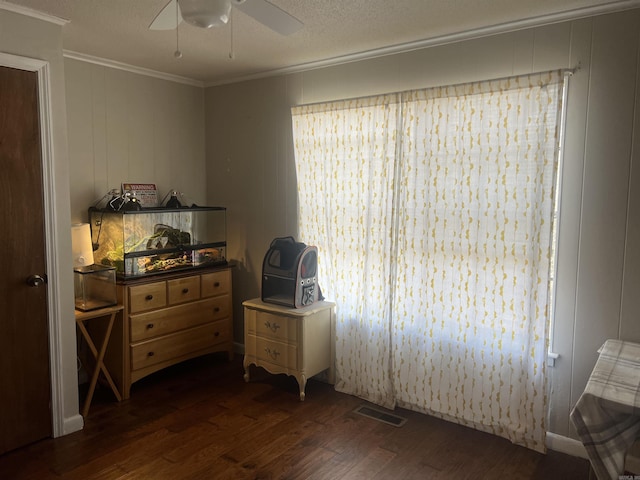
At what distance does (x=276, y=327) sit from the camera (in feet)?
11.8

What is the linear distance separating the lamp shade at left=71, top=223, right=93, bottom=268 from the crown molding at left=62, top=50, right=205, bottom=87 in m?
1.21

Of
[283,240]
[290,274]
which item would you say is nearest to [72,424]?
[290,274]

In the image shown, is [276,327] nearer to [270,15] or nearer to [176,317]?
[176,317]

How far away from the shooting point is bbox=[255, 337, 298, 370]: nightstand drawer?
3531 mm

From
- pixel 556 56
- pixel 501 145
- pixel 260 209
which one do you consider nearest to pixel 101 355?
pixel 260 209

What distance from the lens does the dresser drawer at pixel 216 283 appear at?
13.1ft

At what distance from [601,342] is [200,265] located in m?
2.87

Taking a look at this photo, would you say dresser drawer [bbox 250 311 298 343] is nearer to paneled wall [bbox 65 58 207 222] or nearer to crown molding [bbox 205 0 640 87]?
paneled wall [bbox 65 58 207 222]

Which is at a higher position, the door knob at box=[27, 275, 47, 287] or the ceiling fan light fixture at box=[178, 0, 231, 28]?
the ceiling fan light fixture at box=[178, 0, 231, 28]

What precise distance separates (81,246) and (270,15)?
7.29 feet

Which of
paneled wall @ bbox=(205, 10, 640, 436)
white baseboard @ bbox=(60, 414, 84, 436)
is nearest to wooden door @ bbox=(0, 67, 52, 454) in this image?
white baseboard @ bbox=(60, 414, 84, 436)

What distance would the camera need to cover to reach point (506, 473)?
8.61 feet

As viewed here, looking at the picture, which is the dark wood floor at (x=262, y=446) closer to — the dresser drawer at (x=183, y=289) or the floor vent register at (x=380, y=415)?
the floor vent register at (x=380, y=415)

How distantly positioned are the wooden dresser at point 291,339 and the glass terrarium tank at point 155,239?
66 centimetres
